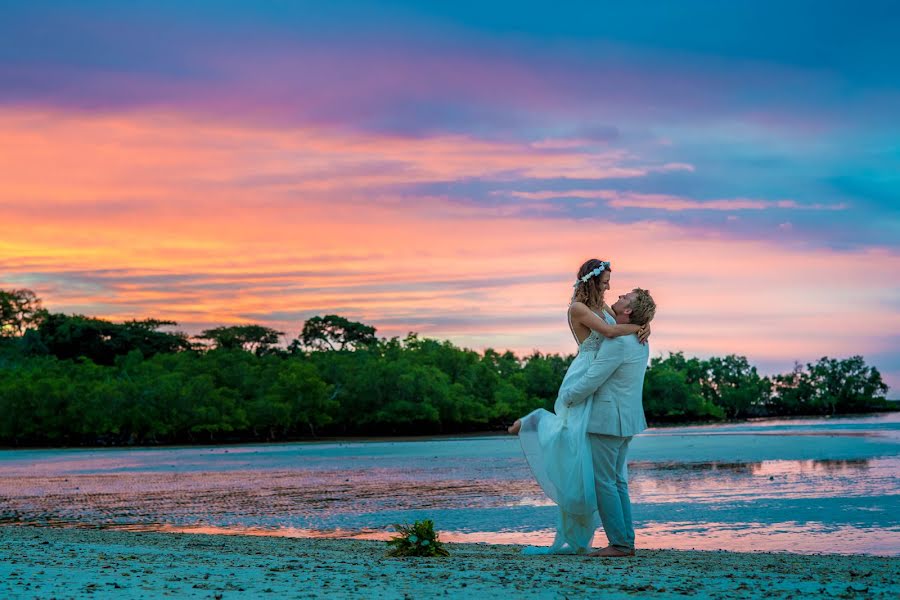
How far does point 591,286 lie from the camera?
9.31 meters

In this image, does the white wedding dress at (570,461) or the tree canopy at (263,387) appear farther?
the tree canopy at (263,387)

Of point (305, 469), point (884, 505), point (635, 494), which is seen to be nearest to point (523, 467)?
point (305, 469)

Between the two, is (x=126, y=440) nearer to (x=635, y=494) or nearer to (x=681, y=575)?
(x=635, y=494)

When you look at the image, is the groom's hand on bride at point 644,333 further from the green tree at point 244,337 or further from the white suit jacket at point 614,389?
the green tree at point 244,337

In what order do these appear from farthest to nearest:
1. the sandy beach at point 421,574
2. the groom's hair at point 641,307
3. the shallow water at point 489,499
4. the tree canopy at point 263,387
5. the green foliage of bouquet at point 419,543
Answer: the tree canopy at point 263,387, the shallow water at point 489,499, the green foliage of bouquet at point 419,543, the groom's hair at point 641,307, the sandy beach at point 421,574

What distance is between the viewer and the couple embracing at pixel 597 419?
360 inches

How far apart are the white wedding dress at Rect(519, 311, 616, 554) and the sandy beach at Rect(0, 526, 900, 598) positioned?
1.17ft

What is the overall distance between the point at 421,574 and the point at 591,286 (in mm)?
3094

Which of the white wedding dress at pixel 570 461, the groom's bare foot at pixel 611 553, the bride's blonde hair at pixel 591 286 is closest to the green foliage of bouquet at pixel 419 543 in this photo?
the white wedding dress at pixel 570 461

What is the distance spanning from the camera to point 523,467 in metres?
31.8

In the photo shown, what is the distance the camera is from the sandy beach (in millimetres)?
7094

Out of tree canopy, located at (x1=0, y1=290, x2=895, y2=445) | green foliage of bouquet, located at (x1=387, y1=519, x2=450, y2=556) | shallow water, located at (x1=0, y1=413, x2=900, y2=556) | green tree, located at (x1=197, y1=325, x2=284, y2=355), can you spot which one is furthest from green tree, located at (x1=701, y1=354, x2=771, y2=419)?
green foliage of bouquet, located at (x1=387, y1=519, x2=450, y2=556)

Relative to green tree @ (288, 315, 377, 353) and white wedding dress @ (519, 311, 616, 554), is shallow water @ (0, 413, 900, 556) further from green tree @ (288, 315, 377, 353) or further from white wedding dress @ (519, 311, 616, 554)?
green tree @ (288, 315, 377, 353)

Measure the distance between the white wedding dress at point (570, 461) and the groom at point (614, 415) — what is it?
3.8 inches
